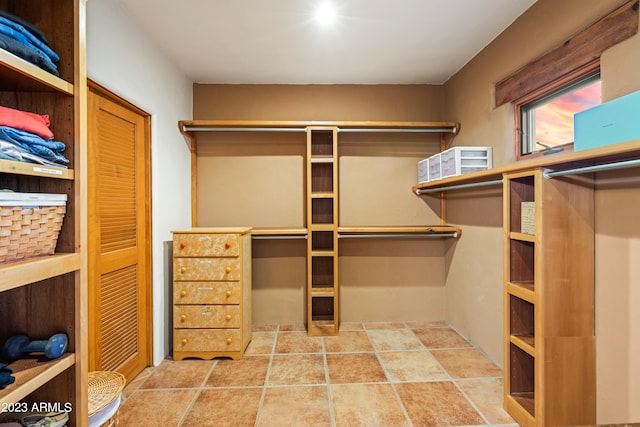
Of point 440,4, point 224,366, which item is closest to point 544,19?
point 440,4

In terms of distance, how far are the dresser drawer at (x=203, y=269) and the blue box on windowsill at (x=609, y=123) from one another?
2328 mm

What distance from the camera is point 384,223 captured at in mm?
3293

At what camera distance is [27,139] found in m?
0.98

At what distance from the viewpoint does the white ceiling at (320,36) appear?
6.58 ft

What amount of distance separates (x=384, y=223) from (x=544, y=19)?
2056mm

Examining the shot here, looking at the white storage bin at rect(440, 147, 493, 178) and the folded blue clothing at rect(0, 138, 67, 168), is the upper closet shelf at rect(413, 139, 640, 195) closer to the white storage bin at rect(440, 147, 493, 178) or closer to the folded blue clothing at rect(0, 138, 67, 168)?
the white storage bin at rect(440, 147, 493, 178)

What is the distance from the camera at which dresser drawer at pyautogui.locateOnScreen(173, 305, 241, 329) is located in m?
2.49

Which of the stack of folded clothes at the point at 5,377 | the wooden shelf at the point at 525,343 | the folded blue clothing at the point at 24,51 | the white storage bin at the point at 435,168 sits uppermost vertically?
the folded blue clothing at the point at 24,51

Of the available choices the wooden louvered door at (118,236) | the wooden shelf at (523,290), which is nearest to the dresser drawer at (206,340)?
the wooden louvered door at (118,236)

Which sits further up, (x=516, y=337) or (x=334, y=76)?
(x=334, y=76)

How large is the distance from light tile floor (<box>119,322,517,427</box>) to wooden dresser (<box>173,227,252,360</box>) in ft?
0.47

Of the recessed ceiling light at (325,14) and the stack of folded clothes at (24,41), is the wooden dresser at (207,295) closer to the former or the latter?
the stack of folded clothes at (24,41)

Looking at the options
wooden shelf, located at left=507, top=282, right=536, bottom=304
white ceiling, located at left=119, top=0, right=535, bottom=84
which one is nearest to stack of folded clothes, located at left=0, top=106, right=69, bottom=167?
white ceiling, located at left=119, top=0, right=535, bottom=84

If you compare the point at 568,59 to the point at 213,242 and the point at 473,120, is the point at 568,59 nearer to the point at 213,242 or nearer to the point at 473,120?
the point at 473,120
